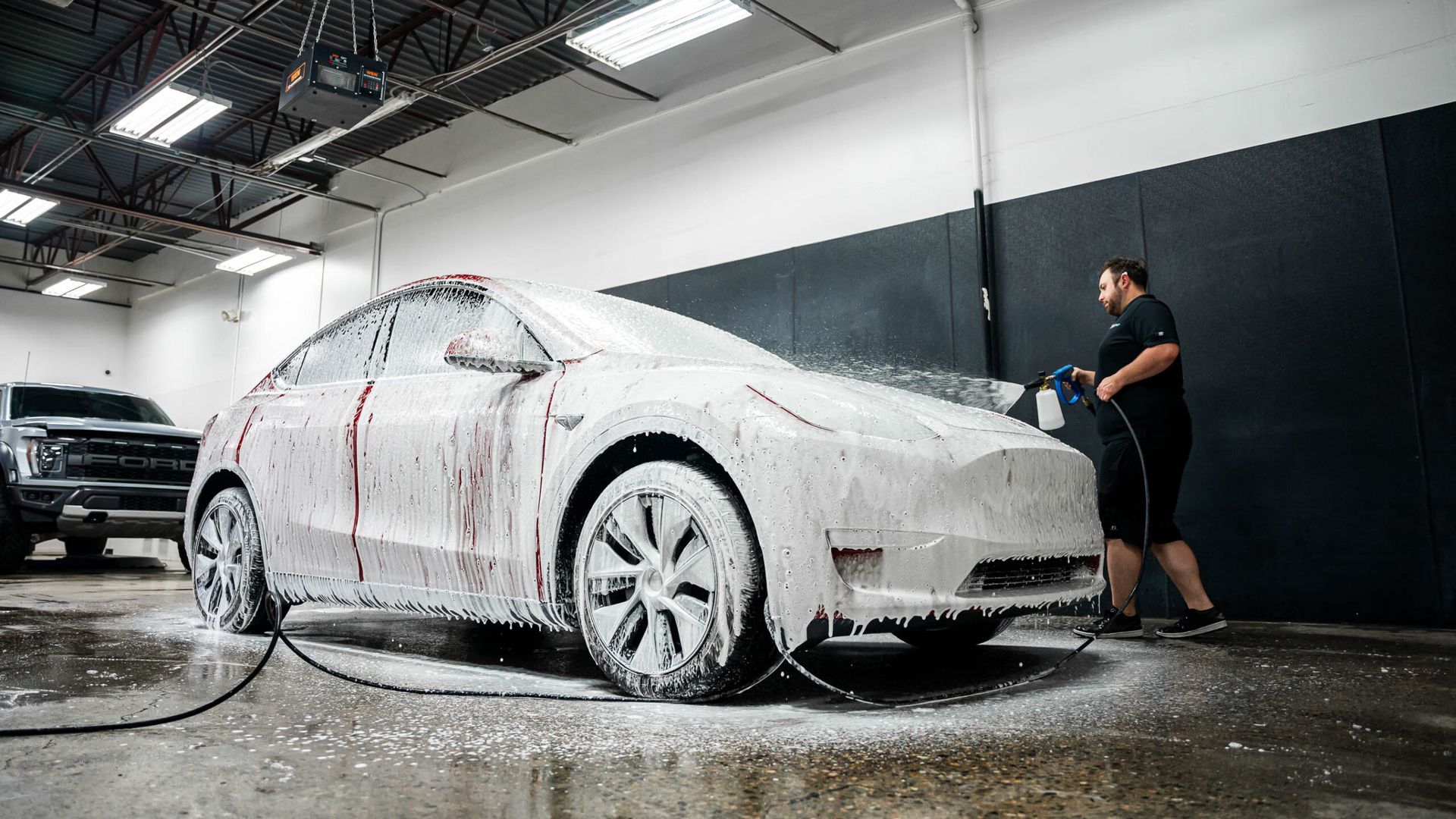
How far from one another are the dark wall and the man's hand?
1.67 meters

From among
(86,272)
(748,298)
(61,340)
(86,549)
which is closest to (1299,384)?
(748,298)

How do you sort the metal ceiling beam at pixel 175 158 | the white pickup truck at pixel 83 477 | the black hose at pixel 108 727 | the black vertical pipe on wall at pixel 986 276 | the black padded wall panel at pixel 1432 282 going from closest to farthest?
the black hose at pixel 108 727
the black padded wall panel at pixel 1432 282
the black vertical pipe on wall at pixel 986 276
the white pickup truck at pixel 83 477
the metal ceiling beam at pixel 175 158

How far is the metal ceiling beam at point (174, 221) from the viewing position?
38.9 ft

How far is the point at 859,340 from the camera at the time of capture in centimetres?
690

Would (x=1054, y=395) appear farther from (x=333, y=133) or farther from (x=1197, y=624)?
(x=333, y=133)

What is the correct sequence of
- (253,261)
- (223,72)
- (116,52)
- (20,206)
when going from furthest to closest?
1. (253,261)
2. (20,206)
3. (223,72)
4. (116,52)

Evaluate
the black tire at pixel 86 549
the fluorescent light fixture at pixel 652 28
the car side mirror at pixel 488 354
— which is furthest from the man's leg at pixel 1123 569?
the black tire at pixel 86 549

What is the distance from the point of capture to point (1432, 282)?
15.4 ft

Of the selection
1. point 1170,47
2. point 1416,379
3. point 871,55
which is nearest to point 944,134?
point 871,55

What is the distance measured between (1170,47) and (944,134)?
5.10 ft

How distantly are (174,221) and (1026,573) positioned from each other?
1370 cm

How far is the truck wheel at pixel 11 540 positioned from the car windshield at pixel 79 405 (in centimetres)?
90

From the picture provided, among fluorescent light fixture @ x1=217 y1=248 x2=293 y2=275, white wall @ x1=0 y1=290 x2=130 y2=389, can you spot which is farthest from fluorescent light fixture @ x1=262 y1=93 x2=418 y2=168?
white wall @ x1=0 y1=290 x2=130 y2=389

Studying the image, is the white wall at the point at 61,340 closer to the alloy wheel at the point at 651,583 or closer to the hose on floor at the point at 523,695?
the hose on floor at the point at 523,695
